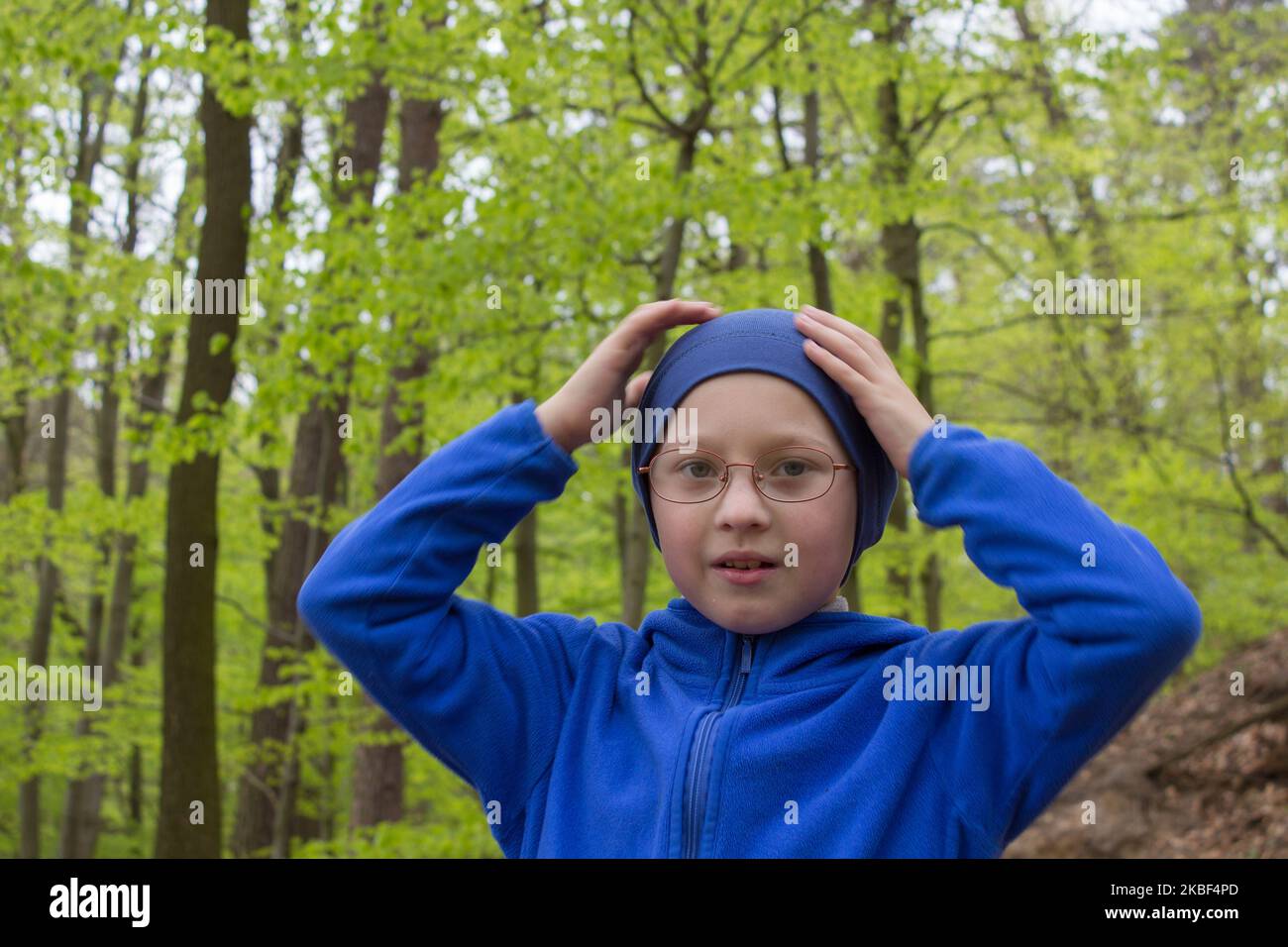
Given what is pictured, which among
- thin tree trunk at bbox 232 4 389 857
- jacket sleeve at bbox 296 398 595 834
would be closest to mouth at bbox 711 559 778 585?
jacket sleeve at bbox 296 398 595 834

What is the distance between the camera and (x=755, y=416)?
74.9 inches

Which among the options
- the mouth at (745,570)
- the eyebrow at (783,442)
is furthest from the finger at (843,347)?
the mouth at (745,570)

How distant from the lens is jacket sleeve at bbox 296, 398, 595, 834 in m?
1.92

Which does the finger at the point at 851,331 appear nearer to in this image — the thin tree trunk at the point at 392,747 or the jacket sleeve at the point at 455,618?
the jacket sleeve at the point at 455,618

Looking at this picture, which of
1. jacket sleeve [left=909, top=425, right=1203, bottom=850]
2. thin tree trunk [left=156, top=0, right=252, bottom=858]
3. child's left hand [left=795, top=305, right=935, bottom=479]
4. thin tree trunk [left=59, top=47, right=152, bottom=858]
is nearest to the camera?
jacket sleeve [left=909, top=425, right=1203, bottom=850]

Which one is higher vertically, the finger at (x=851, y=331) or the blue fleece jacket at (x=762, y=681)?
the finger at (x=851, y=331)

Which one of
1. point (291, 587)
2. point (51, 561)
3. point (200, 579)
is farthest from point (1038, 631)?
point (51, 561)

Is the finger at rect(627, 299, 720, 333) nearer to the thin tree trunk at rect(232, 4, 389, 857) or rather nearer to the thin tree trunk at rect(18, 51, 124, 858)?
the thin tree trunk at rect(232, 4, 389, 857)

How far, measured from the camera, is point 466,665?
198cm

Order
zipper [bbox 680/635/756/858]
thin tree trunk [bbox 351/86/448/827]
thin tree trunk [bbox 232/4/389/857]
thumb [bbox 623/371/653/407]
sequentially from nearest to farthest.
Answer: zipper [bbox 680/635/756/858]
thumb [bbox 623/371/653/407]
thin tree trunk [bbox 351/86/448/827]
thin tree trunk [bbox 232/4/389/857]

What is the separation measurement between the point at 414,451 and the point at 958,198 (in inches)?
187

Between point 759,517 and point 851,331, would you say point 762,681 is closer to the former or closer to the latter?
point 759,517

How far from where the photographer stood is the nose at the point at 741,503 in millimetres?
1854

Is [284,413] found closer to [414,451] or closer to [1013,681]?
[414,451]
